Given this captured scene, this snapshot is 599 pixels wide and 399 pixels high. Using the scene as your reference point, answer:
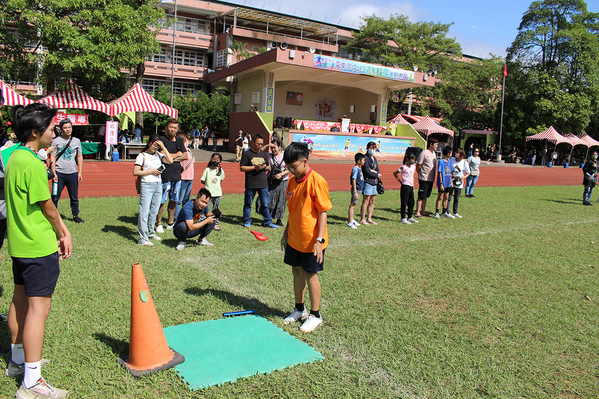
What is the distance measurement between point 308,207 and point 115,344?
2037 millimetres

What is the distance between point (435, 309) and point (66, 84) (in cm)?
1986

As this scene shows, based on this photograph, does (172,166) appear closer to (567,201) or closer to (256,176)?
(256,176)

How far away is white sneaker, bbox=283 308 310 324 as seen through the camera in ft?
13.7

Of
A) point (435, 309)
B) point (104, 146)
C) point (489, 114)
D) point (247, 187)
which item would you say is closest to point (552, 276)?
point (435, 309)

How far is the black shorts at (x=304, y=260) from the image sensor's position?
388cm

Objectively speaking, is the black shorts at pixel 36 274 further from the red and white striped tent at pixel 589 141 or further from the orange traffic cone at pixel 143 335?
the red and white striped tent at pixel 589 141

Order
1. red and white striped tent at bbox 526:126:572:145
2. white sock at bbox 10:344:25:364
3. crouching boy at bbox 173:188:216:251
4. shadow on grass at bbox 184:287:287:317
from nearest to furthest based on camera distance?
1. white sock at bbox 10:344:25:364
2. shadow on grass at bbox 184:287:287:317
3. crouching boy at bbox 173:188:216:251
4. red and white striped tent at bbox 526:126:572:145

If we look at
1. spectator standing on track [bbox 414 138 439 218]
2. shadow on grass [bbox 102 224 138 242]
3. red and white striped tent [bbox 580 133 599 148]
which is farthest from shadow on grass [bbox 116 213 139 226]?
red and white striped tent [bbox 580 133 599 148]

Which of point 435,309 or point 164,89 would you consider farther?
point 164,89

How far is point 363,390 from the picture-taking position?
10.2 ft

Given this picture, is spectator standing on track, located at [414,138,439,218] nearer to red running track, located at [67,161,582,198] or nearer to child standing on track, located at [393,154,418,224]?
child standing on track, located at [393,154,418,224]

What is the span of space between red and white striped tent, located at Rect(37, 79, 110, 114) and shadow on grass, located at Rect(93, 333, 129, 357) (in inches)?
692

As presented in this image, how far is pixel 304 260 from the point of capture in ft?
12.9

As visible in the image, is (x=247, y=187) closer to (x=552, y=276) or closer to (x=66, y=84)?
(x=552, y=276)
